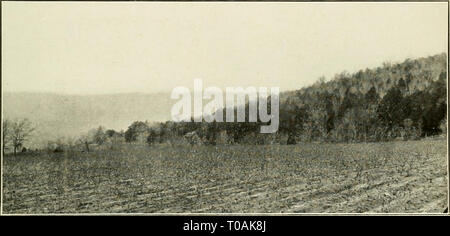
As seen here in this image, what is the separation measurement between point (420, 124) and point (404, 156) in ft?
2.63

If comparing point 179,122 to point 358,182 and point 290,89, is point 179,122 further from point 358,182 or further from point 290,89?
point 358,182

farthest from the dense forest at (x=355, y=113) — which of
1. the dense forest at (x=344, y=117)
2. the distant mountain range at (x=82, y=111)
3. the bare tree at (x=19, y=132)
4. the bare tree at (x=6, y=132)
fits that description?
the bare tree at (x=6, y=132)

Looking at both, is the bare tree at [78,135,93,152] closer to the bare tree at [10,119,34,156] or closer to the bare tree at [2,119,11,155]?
the bare tree at [10,119,34,156]

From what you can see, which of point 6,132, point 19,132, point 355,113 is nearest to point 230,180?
point 355,113

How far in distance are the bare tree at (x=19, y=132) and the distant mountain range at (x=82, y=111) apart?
0.38ft

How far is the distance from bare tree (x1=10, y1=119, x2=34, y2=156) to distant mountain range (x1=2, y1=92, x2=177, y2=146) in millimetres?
117

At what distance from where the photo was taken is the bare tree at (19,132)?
293 inches

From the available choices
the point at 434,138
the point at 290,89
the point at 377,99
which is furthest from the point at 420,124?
the point at 290,89

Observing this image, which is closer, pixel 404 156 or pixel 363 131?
pixel 404 156

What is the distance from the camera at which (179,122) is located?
25.5 ft

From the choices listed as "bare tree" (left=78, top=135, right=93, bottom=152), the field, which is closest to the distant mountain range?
"bare tree" (left=78, top=135, right=93, bottom=152)

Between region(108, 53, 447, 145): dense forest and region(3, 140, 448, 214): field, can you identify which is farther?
region(108, 53, 447, 145): dense forest

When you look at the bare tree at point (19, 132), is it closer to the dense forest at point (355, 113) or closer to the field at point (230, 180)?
the field at point (230, 180)

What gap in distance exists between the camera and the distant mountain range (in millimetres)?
7457
